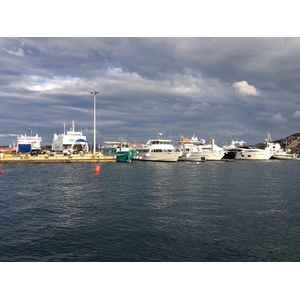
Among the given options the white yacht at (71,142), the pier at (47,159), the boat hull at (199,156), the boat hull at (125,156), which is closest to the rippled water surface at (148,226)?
the pier at (47,159)

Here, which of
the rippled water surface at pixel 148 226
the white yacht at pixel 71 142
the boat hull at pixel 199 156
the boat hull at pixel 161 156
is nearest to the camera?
the rippled water surface at pixel 148 226

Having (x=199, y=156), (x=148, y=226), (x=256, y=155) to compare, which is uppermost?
(x=256, y=155)

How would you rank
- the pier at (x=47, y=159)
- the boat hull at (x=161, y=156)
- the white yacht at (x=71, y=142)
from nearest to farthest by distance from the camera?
the pier at (x=47, y=159) < the boat hull at (x=161, y=156) < the white yacht at (x=71, y=142)

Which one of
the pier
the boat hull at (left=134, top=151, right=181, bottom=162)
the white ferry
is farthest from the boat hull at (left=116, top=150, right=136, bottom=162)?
the white ferry

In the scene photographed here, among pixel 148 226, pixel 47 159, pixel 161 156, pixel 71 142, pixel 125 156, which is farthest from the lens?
pixel 71 142

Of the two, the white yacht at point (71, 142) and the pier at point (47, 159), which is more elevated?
the white yacht at point (71, 142)

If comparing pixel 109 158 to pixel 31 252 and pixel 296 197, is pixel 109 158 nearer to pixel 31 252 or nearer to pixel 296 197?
pixel 296 197

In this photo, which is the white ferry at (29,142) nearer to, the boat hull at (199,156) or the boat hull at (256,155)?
the boat hull at (199,156)

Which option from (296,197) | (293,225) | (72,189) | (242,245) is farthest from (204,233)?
(72,189)

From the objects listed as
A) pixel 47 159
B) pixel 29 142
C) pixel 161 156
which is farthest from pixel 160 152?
pixel 29 142

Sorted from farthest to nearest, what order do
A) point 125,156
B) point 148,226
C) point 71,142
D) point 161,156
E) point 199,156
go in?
1. point 71,142
2. point 199,156
3. point 161,156
4. point 125,156
5. point 148,226

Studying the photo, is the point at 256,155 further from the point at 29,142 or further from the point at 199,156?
the point at 29,142

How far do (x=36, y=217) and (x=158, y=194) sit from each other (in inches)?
556

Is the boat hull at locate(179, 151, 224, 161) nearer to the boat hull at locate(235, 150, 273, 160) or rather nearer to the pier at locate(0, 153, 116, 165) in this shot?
the boat hull at locate(235, 150, 273, 160)
